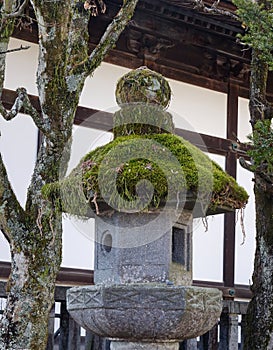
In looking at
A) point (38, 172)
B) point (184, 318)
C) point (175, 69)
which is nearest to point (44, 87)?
point (38, 172)

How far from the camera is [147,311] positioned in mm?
4898

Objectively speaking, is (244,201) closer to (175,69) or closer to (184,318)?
(184,318)

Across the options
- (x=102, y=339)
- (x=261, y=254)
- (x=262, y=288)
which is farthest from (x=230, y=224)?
(x=102, y=339)

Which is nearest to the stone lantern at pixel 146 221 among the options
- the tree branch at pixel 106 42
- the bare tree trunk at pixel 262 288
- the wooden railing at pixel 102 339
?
the tree branch at pixel 106 42

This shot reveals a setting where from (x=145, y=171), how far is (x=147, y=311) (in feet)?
2.97

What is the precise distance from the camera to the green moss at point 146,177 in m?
4.95

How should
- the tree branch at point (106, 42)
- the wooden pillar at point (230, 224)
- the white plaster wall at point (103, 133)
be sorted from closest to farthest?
the tree branch at point (106, 42) < the white plaster wall at point (103, 133) < the wooden pillar at point (230, 224)

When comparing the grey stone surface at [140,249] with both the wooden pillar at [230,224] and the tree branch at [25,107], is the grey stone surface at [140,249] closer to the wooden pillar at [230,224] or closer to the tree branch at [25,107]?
the tree branch at [25,107]

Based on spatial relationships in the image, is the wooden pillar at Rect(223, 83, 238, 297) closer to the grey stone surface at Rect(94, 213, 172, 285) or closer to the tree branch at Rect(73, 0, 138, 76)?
the tree branch at Rect(73, 0, 138, 76)

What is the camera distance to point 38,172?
658cm

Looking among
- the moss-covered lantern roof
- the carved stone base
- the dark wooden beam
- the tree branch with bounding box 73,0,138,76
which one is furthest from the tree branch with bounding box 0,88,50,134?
the dark wooden beam

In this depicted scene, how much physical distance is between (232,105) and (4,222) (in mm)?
5603

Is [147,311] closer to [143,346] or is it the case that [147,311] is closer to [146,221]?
[143,346]

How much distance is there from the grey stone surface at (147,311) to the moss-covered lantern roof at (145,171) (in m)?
0.56
